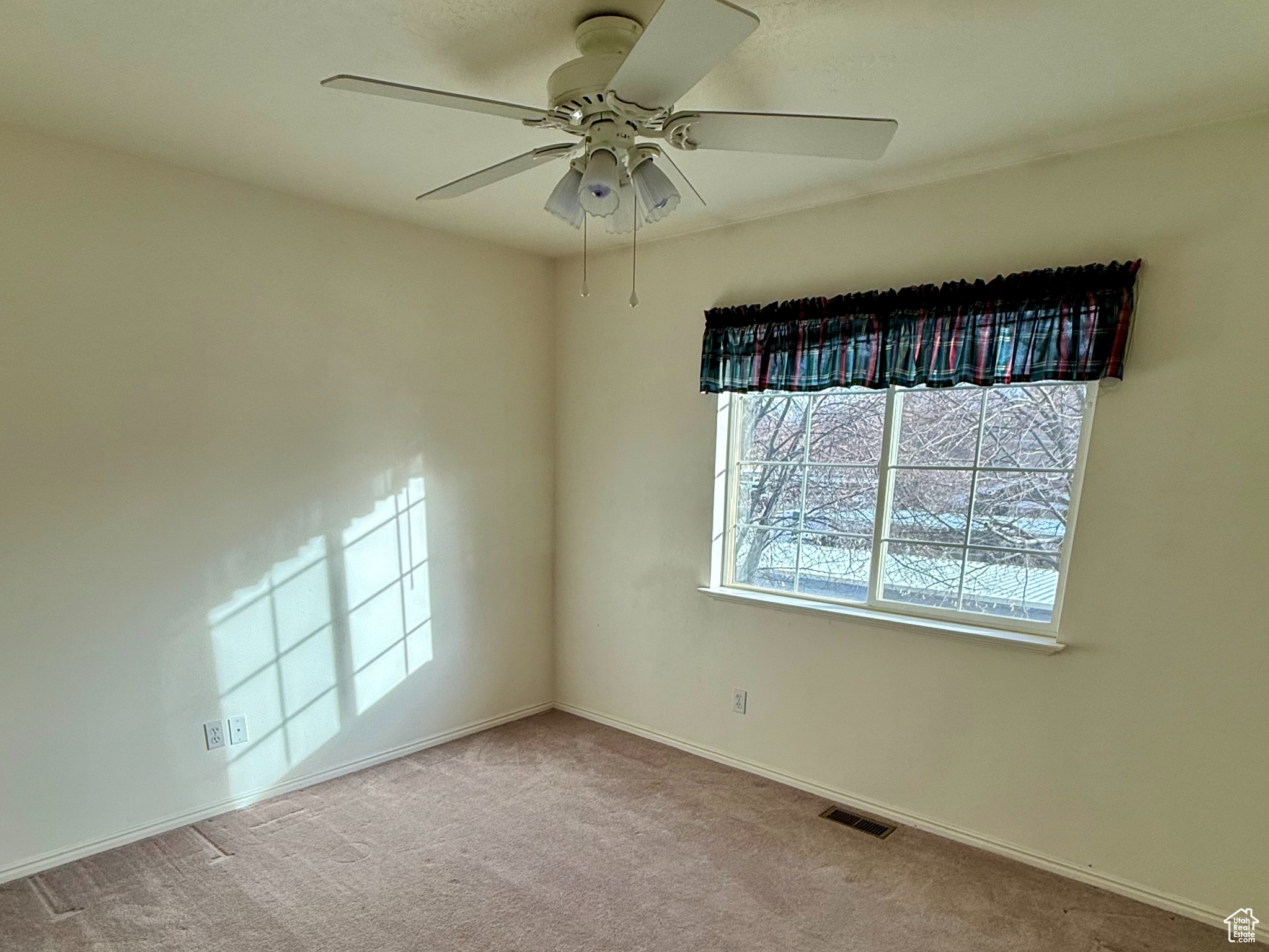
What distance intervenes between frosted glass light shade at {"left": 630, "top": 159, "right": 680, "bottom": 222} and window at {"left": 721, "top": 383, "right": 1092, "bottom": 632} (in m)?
1.36

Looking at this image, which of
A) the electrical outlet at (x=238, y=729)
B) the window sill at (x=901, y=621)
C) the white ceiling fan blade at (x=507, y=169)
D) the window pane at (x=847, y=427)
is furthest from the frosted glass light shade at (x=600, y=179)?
the electrical outlet at (x=238, y=729)

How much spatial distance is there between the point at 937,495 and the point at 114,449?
3036 millimetres

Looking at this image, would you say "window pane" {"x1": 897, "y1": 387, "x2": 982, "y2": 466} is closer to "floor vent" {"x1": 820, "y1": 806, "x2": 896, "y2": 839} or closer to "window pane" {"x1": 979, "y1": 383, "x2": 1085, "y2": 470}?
"window pane" {"x1": 979, "y1": 383, "x2": 1085, "y2": 470}

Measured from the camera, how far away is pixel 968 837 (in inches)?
93.8

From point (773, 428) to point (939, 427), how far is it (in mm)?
700

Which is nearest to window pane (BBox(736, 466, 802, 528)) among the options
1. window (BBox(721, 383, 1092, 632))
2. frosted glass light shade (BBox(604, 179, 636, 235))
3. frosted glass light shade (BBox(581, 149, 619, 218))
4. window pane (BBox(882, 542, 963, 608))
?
window (BBox(721, 383, 1092, 632))

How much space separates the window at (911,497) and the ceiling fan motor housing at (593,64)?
165 centimetres

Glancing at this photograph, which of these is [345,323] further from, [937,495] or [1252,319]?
[1252,319]

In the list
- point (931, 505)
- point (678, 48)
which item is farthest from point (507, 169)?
point (931, 505)

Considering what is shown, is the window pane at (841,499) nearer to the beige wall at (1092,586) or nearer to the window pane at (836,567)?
the window pane at (836,567)

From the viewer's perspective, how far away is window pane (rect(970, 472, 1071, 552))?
223 cm

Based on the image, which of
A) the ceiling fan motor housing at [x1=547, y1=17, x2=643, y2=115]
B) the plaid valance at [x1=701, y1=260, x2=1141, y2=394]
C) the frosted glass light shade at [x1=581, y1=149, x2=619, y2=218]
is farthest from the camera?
the plaid valance at [x1=701, y1=260, x2=1141, y2=394]

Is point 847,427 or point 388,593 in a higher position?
Result: point 847,427

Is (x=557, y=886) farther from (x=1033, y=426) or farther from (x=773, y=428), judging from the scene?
(x=1033, y=426)
